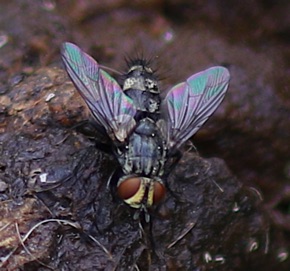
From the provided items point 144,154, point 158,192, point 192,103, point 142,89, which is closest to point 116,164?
point 144,154

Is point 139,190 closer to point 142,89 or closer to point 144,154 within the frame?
point 144,154

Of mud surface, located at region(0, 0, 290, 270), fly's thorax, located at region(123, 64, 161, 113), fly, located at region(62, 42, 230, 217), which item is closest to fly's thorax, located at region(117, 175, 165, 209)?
fly, located at region(62, 42, 230, 217)

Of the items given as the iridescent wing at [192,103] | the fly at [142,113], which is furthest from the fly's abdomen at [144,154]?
the iridescent wing at [192,103]

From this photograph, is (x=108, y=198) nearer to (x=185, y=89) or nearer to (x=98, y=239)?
(x=98, y=239)

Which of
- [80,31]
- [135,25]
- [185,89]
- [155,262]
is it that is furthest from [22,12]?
[155,262]

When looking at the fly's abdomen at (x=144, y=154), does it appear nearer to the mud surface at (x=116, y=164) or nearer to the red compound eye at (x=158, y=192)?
the red compound eye at (x=158, y=192)
